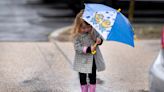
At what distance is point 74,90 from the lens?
718 centimetres

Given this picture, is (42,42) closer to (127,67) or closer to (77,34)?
(127,67)

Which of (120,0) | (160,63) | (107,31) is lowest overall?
(120,0)

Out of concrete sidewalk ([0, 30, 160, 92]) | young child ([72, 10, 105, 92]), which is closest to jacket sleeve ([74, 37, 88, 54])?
young child ([72, 10, 105, 92])

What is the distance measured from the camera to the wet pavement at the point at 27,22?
12.8 m

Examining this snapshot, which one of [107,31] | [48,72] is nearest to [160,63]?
[107,31]

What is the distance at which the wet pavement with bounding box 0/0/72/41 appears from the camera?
12.8m

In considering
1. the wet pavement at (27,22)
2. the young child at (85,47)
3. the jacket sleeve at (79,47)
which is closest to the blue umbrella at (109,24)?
the young child at (85,47)

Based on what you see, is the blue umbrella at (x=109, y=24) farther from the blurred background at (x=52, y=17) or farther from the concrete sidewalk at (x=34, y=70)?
the blurred background at (x=52, y=17)

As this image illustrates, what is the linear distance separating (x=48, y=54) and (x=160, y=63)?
485 cm

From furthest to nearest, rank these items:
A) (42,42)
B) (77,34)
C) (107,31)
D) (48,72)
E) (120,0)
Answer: (120,0) < (42,42) < (48,72) < (77,34) < (107,31)

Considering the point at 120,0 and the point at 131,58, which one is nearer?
the point at 131,58

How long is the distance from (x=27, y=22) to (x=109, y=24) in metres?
10.2

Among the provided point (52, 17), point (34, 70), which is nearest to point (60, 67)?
point (34, 70)

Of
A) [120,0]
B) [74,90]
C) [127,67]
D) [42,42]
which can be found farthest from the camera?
[120,0]
